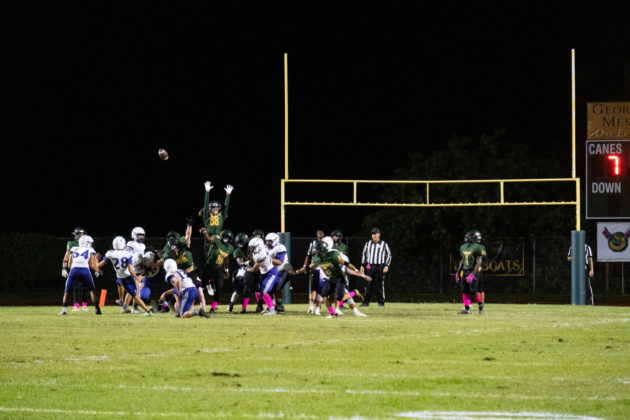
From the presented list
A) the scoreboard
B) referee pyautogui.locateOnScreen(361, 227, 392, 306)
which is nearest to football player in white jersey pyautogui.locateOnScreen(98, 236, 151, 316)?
referee pyautogui.locateOnScreen(361, 227, 392, 306)

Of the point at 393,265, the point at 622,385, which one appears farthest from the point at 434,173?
the point at 622,385

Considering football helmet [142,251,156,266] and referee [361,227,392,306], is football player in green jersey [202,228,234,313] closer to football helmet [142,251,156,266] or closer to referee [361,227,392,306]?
football helmet [142,251,156,266]

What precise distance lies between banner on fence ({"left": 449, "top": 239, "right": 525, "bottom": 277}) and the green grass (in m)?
19.3

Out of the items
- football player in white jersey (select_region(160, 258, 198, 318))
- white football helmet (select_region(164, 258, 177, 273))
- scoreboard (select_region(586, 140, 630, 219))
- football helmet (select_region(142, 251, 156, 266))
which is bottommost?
football player in white jersey (select_region(160, 258, 198, 318))

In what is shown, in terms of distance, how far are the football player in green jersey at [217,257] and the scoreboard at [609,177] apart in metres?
9.04

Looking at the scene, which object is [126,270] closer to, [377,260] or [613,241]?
[377,260]

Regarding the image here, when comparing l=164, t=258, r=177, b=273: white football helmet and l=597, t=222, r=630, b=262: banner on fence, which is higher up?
l=597, t=222, r=630, b=262: banner on fence

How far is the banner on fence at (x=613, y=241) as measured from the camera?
99.6 feet

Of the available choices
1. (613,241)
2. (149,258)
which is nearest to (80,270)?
(149,258)

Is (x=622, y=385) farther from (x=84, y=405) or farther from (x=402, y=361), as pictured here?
(x=84, y=405)

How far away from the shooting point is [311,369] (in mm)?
10375

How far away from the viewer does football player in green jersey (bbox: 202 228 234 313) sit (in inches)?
855

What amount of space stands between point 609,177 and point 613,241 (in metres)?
5.08

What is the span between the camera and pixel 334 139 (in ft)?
166
